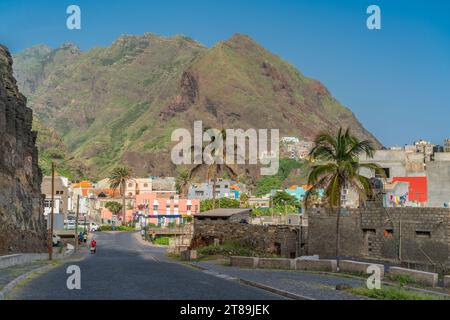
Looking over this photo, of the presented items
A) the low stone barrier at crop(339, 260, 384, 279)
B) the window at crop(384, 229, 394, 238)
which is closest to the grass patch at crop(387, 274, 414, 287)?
the low stone barrier at crop(339, 260, 384, 279)

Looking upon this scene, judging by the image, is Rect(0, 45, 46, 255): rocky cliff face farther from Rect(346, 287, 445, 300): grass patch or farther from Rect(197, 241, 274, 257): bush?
Rect(346, 287, 445, 300): grass patch

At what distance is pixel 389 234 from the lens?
38281 millimetres

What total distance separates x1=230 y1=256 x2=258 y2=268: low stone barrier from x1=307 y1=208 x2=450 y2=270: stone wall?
346 inches

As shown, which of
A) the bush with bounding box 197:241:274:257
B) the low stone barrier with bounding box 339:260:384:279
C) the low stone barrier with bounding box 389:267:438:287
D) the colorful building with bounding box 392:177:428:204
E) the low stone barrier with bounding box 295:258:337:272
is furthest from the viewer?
the colorful building with bounding box 392:177:428:204

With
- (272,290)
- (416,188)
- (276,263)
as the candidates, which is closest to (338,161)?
(276,263)

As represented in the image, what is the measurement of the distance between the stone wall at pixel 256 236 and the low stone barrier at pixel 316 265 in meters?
14.8

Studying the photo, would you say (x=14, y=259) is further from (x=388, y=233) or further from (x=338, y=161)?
(x=388, y=233)

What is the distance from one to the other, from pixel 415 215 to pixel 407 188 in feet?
85.4

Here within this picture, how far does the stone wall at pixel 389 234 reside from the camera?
3369 cm

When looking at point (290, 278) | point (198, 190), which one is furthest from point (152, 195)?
point (290, 278)

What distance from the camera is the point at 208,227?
184 feet

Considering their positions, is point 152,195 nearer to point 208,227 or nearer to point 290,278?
point 208,227

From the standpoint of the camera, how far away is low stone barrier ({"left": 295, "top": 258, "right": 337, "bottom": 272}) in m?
30.8

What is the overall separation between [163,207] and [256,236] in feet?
396
